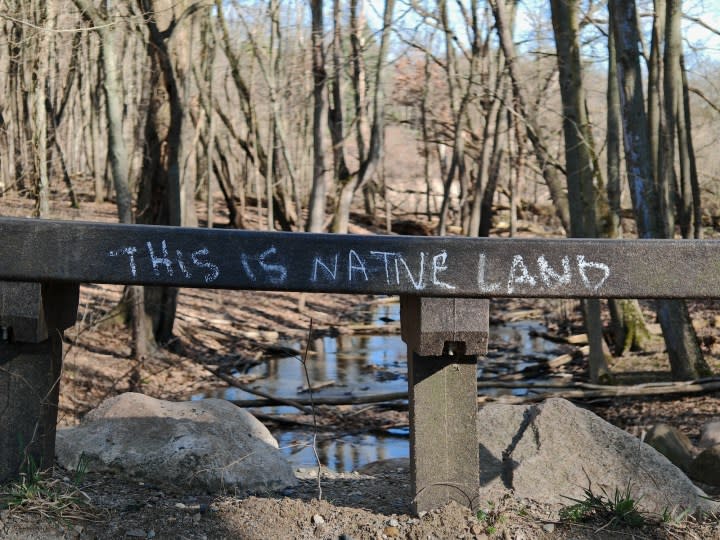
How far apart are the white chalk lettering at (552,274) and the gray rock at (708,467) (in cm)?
331

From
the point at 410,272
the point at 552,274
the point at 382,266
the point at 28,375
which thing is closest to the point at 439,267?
the point at 410,272

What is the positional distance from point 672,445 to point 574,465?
2496 millimetres

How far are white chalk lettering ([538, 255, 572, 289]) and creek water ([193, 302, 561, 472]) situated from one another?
14.3ft

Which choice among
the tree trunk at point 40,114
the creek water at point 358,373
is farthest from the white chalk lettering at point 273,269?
the tree trunk at point 40,114

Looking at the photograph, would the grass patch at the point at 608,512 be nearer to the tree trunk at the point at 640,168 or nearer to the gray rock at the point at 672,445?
the gray rock at the point at 672,445

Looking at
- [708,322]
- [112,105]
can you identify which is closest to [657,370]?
[708,322]

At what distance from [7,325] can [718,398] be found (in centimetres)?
814

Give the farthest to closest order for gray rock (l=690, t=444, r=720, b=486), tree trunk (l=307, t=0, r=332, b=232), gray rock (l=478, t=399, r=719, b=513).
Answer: tree trunk (l=307, t=0, r=332, b=232) → gray rock (l=690, t=444, r=720, b=486) → gray rock (l=478, t=399, r=719, b=513)

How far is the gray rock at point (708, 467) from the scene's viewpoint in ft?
18.5

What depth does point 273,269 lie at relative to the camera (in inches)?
121

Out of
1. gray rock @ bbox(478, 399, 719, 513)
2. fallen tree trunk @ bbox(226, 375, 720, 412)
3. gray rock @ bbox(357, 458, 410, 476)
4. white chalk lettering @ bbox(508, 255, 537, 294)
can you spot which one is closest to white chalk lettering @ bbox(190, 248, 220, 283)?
white chalk lettering @ bbox(508, 255, 537, 294)

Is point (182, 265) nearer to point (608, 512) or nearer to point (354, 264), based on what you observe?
point (354, 264)

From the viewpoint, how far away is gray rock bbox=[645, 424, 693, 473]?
610 cm

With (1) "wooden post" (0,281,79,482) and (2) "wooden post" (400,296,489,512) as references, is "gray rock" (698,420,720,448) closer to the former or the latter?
(2) "wooden post" (400,296,489,512)
